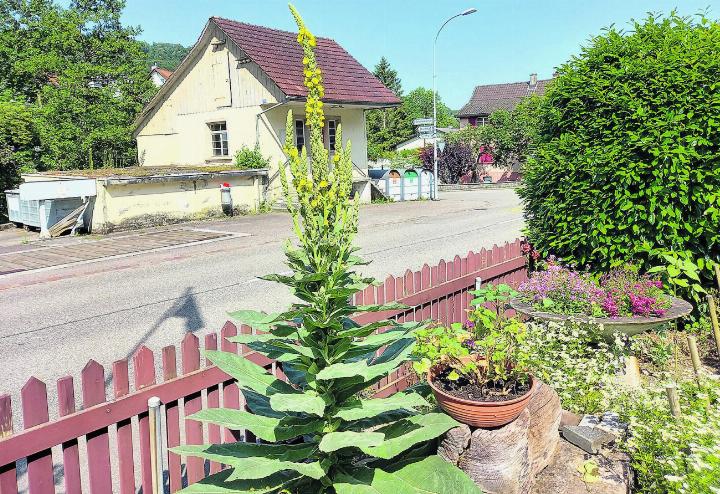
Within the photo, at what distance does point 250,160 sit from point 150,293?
1410cm

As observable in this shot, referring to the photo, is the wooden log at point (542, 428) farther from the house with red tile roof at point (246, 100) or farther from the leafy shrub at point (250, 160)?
the leafy shrub at point (250, 160)

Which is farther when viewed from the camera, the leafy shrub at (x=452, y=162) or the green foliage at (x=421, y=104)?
the green foliage at (x=421, y=104)

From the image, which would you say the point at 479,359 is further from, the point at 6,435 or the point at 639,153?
the point at 639,153

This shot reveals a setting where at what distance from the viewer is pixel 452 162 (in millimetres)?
41625

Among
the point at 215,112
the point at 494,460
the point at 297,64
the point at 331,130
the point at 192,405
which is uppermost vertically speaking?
the point at 297,64

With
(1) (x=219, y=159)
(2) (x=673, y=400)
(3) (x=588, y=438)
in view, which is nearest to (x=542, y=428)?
(3) (x=588, y=438)

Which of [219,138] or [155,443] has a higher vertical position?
[219,138]

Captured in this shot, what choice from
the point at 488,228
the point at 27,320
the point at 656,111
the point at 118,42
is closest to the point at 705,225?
the point at 656,111

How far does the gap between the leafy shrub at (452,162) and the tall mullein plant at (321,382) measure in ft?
128

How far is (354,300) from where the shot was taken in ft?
15.6

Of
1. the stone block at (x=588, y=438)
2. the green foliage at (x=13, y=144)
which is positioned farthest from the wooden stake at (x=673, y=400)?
the green foliage at (x=13, y=144)

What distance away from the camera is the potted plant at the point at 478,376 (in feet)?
10.3

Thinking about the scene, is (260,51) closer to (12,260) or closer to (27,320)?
(12,260)

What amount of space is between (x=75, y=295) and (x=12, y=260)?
456 centimetres
